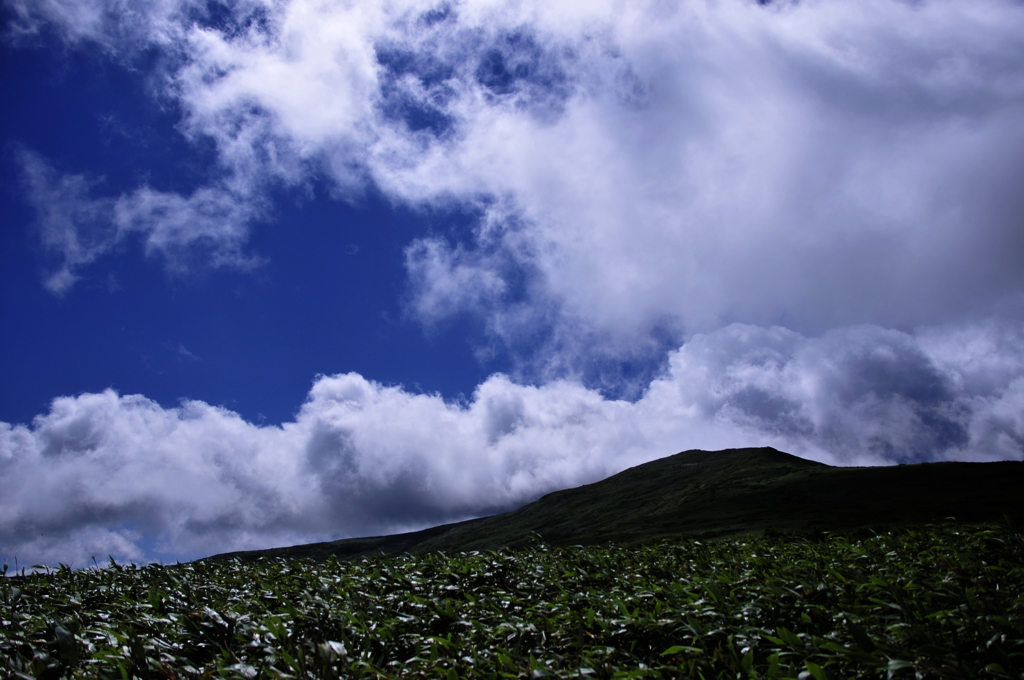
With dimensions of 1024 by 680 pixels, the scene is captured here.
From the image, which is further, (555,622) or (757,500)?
(757,500)

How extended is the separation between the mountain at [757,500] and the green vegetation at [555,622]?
21997 millimetres

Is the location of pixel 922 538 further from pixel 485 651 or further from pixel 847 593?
pixel 485 651

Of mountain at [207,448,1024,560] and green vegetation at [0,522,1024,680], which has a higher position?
green vegetation at [0,522,1024,680]

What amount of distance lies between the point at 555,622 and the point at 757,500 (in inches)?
4281

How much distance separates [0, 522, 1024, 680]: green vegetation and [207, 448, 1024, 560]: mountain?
21997mm

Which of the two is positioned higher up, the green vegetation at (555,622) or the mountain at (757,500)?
the green vegetation at (555,622)

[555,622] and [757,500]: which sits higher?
[555,622]

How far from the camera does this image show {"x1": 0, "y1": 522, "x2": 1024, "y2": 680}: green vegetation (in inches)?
277

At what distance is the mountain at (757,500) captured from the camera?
73625 mm

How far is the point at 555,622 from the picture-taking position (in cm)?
923

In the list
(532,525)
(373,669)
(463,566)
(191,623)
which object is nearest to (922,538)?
(463,566)

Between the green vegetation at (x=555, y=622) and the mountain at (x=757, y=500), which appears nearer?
the green vegetation at (x=555, y=622)

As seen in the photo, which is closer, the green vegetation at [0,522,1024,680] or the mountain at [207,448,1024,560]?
the green vegetation at [0,522,1024,680]

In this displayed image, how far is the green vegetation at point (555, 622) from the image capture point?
7.04 meters
